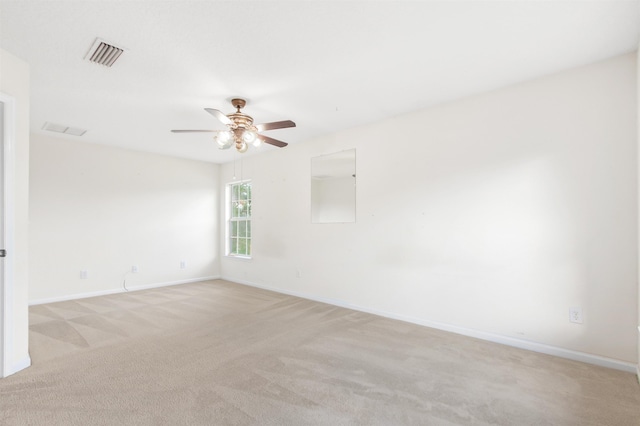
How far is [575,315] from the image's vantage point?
8.40 ft

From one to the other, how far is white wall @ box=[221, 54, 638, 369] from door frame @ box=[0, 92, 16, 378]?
332 cm

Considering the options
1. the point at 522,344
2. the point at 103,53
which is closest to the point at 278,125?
the point at 103,53

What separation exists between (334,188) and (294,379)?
2.80 meters

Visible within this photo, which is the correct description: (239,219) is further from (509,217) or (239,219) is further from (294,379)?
(509,217)

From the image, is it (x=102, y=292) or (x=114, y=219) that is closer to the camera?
(x=102, y=292)

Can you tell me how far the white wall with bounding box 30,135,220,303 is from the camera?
4.46m

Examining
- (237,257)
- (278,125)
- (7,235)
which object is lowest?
(237,257)

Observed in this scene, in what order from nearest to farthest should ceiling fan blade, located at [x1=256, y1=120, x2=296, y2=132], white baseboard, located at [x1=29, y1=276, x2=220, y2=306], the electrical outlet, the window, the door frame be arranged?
the door frame < the electrical outlet < ceiling fan blade, located at [x1=256, y1=120, x2=296, y2=132] < white baseboard, located at [x1=29, y1=276, x2=220, y2=306] < the window

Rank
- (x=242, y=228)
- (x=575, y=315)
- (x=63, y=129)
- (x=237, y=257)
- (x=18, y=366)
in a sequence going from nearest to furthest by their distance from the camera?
(x=18, y=366), (x=575, y=315), (x=63, y=129), (x=237, y=257), (x=242, y=228)

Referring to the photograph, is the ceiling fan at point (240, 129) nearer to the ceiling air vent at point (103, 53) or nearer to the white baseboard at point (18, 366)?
the ceiling air vent at point (103, 53)

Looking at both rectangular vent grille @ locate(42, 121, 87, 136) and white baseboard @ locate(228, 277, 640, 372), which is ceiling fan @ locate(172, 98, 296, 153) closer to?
rectangular vent grille @ locate(42, 121, 87, 136)

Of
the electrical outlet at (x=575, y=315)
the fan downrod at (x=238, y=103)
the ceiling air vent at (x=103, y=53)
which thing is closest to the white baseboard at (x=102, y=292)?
the ceiling air vent at (x=103, y=53)

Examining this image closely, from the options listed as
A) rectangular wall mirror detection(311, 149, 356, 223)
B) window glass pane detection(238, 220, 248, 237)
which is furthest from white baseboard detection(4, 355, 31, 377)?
window glass pane detection(238, 220, 248, 237)

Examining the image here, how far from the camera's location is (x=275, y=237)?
5.30 meters
